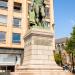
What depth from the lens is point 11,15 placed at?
38.6 metres

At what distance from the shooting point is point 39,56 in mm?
16484

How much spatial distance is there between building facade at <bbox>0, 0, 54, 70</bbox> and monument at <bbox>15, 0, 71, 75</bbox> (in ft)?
63.8

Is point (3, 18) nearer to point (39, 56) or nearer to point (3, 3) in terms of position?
point (3, 3)

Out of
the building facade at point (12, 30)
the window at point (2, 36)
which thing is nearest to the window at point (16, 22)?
the building facade at point (12, 30)

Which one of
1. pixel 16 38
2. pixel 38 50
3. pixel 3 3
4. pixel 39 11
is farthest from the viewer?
pixel 3 3

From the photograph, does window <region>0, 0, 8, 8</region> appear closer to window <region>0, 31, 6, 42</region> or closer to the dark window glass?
the dark window glass

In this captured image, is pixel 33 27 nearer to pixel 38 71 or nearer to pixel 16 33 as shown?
pixel 38 71

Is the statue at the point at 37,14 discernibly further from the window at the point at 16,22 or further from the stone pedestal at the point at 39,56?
the window at the point at 16,22

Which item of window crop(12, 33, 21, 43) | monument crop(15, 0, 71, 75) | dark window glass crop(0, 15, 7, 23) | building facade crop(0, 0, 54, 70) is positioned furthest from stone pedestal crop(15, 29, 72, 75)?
dark window glass crop(0, 15, 7, 23)

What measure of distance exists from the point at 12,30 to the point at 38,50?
22.1 meters

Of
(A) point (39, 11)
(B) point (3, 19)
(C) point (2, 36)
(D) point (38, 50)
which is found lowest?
(D) point (38, 50)

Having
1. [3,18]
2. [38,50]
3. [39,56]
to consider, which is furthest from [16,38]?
[39,56]

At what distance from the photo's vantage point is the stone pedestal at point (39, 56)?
51.5 feet

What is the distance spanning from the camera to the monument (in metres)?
15.8
